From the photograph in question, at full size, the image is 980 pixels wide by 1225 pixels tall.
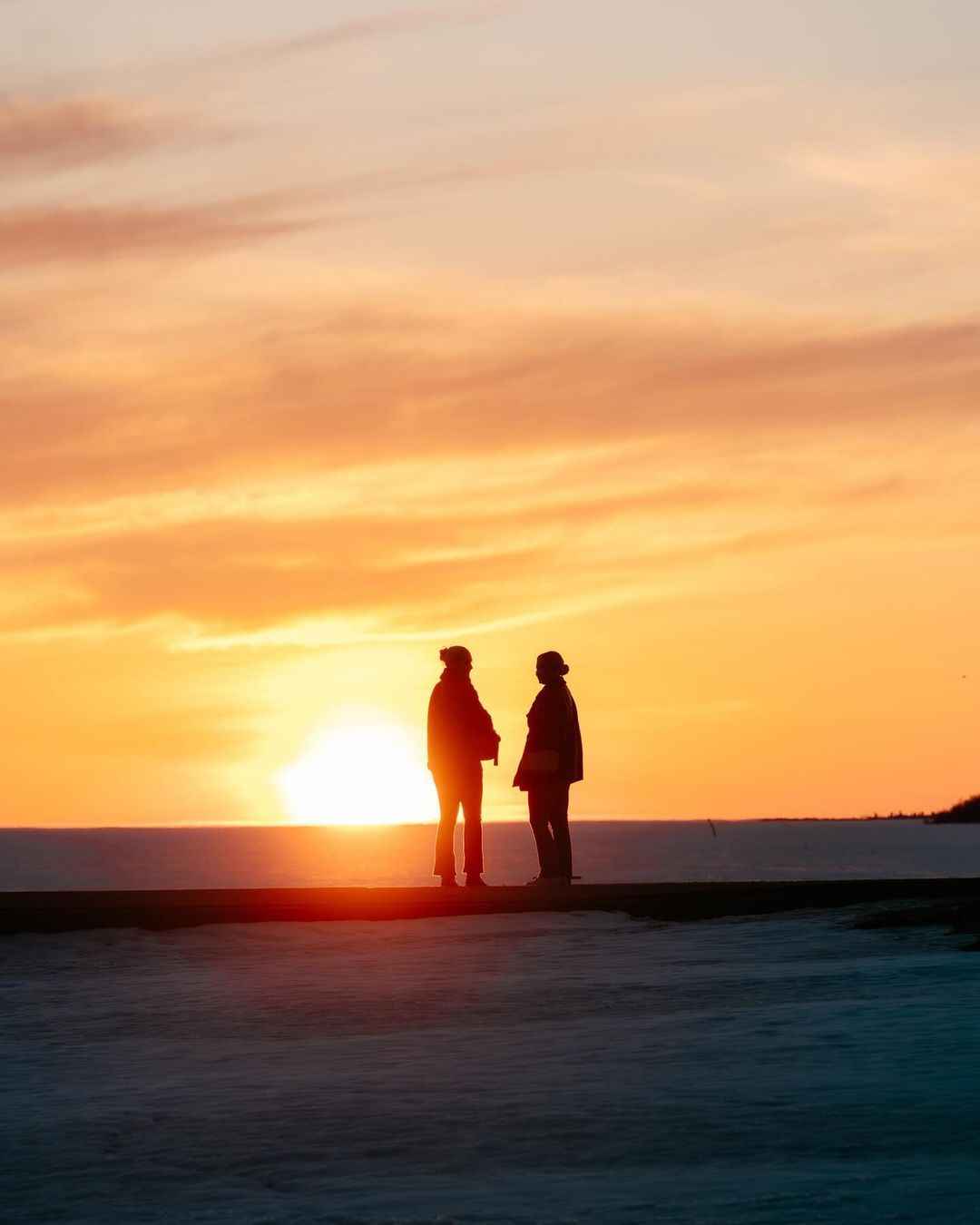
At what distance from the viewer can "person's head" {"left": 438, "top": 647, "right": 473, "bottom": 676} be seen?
1864cm

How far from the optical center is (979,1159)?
9.10 meters

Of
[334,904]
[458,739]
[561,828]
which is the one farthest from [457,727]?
[334,904]

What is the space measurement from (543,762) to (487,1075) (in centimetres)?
718

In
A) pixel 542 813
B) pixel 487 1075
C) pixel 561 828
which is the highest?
pixel 542 813

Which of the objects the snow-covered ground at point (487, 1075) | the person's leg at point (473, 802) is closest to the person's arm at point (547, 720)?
the person's leg at point (473, 802)

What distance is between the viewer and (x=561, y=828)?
1884 centimetres

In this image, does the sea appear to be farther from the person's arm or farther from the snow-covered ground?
the person's arm

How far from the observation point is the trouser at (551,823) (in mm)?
18453

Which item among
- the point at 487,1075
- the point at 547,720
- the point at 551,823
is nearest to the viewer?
the point at 487,1075

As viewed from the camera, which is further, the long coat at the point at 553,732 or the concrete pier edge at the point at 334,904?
the long coat at the point at 553,732

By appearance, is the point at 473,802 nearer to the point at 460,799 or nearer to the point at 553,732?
the point at 460,799

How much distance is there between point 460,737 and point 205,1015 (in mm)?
5457

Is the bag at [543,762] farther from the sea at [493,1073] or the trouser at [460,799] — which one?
the sea at [493,1073]

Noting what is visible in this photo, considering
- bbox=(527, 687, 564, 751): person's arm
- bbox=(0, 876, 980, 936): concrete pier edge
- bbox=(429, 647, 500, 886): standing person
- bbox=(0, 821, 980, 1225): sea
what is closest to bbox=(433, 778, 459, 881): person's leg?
bbox=(429, 647, 500, 886): standing person
